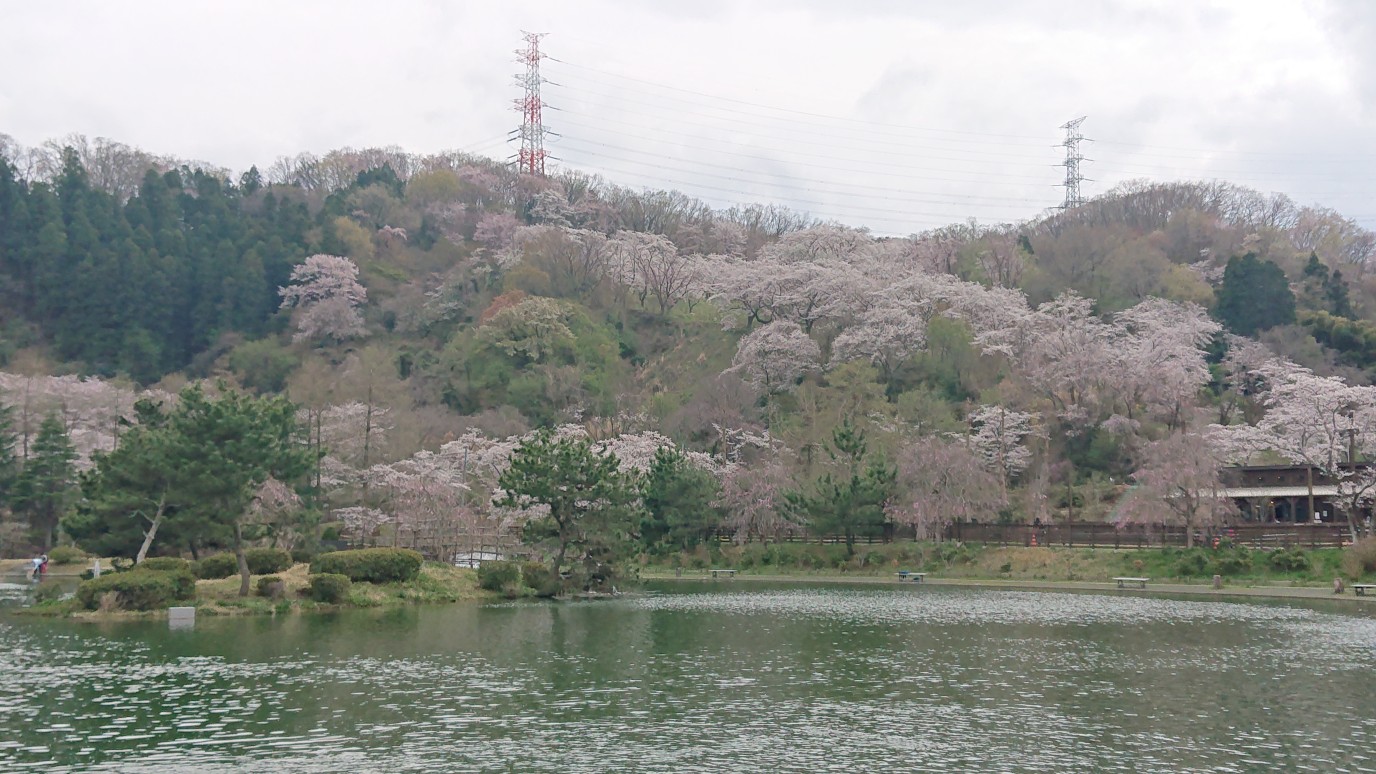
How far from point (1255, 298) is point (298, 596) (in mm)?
74471

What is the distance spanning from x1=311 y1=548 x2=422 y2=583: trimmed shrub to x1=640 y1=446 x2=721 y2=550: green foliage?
21.4 m

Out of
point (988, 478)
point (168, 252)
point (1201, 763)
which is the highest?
point (168, 252)

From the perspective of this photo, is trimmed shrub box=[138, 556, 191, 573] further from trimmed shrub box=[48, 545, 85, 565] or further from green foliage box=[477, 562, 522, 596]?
trimmed shrub box=[48, 545, 85, 565]

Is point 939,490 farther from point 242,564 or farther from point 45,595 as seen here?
point 45,595

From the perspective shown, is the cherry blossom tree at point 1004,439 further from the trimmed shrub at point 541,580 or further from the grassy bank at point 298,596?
the grassy bank at point 298,596

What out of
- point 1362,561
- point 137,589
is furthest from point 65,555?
point 1362,561

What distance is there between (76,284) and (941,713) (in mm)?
103990

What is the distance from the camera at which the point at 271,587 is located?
4225 centimetres

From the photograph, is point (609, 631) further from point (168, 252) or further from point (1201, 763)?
point (168, 252)

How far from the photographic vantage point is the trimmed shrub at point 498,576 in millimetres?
49156

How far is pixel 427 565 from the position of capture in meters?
50.1

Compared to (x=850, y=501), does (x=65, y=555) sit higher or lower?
lower

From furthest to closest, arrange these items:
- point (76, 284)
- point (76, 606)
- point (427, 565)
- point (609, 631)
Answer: point (76, 284) < point (427, 565) < point (76, 606) < point (609, 631)

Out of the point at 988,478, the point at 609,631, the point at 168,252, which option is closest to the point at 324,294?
the point at 168,252
